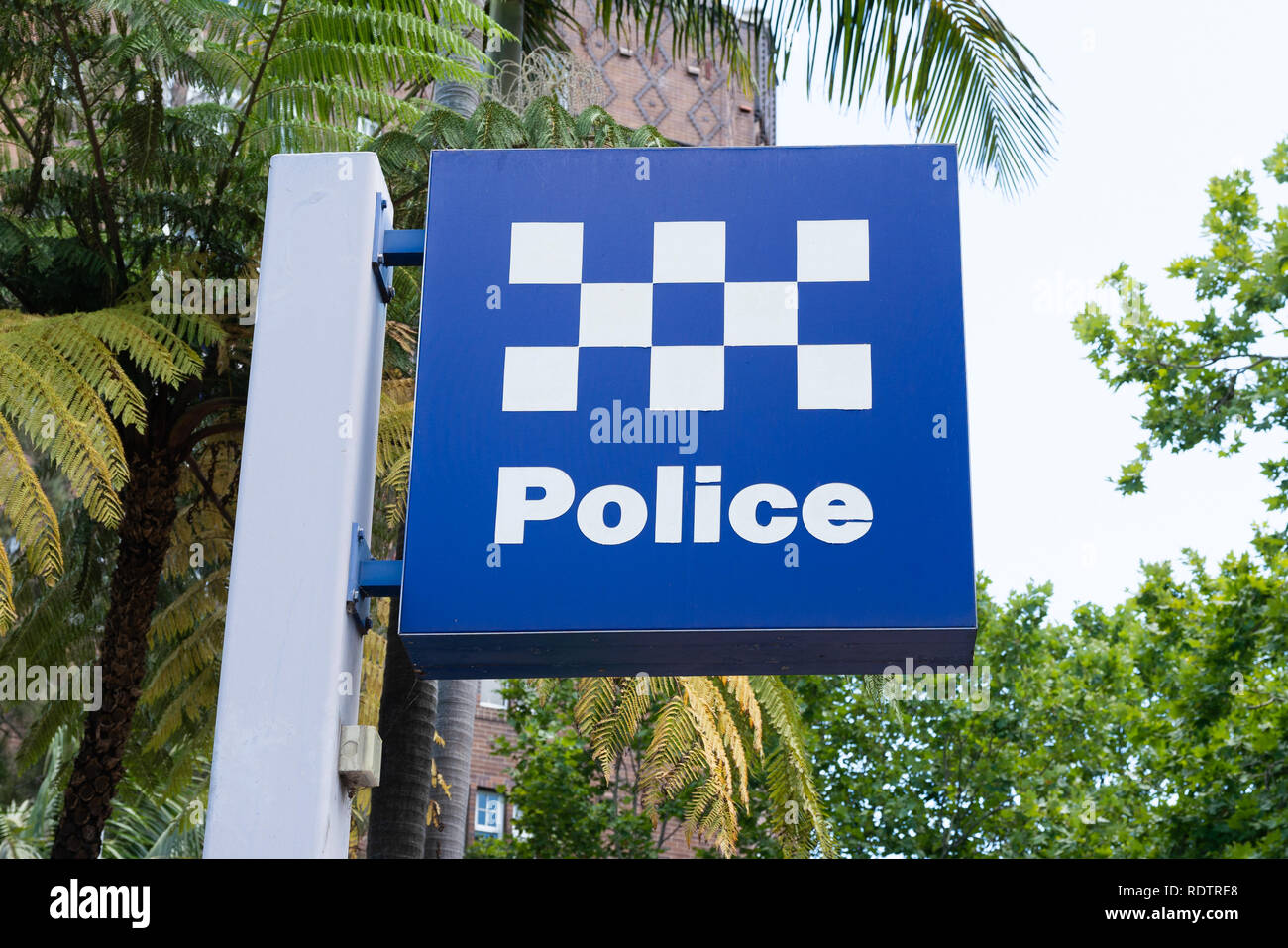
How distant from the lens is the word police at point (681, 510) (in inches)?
Result: 121

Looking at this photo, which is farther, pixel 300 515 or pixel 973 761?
pixel 973 761

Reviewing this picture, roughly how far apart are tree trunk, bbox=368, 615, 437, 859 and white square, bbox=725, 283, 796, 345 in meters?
Result: 4.84

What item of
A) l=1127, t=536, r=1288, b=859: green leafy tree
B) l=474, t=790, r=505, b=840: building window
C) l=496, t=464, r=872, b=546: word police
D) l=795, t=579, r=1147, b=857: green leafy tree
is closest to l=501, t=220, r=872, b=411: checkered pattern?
l=496, t=464, r=872, b=546: word police

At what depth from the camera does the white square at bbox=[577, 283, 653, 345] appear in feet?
10.9

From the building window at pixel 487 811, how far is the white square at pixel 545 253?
25632 mm

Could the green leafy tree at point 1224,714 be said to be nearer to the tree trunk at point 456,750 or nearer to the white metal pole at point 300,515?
the tree trunk at point 456,750

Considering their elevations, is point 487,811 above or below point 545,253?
above

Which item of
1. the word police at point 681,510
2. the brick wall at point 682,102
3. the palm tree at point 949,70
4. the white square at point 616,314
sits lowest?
the word police at point 681,510

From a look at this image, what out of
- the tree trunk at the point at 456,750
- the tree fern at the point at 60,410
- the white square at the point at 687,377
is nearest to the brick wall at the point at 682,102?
the tree trunk at the point at 456,750

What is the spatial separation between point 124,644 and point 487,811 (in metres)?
22.6

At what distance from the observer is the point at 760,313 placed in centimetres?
336

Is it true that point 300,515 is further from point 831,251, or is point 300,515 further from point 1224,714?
point 1224,714

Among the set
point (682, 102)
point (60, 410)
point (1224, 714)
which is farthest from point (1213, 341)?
point (682, 102)
